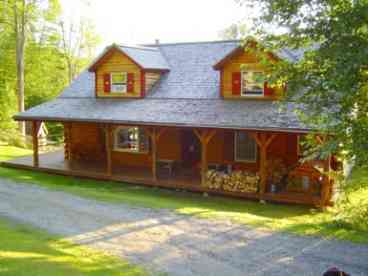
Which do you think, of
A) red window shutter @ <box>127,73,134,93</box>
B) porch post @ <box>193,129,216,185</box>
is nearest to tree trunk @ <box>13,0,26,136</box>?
red window shutter @ <box>127,73,134,93</box>

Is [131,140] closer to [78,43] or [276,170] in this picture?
[276,170]

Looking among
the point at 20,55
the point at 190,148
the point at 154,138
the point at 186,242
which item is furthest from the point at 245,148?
the point at 20,55

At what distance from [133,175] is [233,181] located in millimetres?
4403

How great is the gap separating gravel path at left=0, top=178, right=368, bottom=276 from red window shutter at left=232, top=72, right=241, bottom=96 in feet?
20.8

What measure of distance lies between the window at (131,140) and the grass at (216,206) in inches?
101

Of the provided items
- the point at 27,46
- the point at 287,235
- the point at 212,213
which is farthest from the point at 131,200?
the point at 27,46

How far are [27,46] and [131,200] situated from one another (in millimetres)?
28961

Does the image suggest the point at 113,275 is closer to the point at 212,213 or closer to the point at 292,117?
the point at 212,213

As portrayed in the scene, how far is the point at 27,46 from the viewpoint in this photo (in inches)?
1512

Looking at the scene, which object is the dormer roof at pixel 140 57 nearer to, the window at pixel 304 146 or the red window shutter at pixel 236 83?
the red window shutter at pixel 236 83

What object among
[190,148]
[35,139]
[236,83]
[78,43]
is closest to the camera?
[236,83]

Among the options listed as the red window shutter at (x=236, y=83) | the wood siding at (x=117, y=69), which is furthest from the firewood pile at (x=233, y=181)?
the wood siding at (x=117, y=69)

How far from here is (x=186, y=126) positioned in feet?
49.1

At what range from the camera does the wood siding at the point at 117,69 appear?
19.3 m
